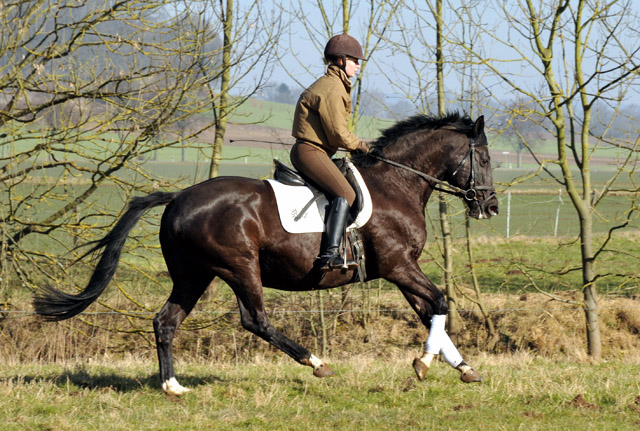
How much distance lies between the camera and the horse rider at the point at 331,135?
6016 millimetres

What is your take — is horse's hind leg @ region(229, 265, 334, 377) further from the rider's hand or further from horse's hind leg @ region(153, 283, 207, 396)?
the rider's hand

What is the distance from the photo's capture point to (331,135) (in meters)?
6.11

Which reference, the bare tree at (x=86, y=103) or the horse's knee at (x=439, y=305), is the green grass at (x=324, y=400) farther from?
the bare tree at (x=86, y=103)

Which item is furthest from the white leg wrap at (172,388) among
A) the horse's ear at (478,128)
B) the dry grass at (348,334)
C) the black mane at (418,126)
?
the dry grass at (348,334)

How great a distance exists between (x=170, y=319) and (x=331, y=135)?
2086mm

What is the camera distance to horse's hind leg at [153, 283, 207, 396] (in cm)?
620

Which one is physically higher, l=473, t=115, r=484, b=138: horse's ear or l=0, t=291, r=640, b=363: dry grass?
l=473, t=115, r=484, b=138: horse's ear

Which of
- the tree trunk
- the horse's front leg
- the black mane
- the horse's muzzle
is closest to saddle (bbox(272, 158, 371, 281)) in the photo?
the horse's front leg

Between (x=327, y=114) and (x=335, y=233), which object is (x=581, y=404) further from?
(x=327, y=114)

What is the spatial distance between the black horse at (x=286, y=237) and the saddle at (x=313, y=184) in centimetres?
16

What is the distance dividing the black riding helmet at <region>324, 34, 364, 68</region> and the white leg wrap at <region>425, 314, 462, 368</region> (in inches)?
91.4

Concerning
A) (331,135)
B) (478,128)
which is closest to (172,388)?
(331,135)

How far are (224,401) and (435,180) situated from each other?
104 inches

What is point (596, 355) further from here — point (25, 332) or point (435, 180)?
point (25, 332)
